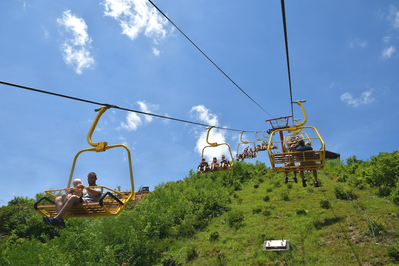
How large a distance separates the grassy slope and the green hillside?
0.05 meters

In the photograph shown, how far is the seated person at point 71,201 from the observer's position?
17.3ft

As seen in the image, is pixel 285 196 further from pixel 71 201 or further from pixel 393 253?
pixel 71 201

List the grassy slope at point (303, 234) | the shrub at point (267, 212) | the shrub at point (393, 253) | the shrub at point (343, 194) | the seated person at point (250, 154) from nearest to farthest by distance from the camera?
the shrub at point (393, 253), the grassy slope at point (303, 234), the shrub at point (343, 194), the shrub at point (267, 212), the seated person at point (250, 154)

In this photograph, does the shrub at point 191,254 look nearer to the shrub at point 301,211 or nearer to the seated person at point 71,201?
the shrub at point 301,211

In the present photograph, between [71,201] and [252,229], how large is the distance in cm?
1627

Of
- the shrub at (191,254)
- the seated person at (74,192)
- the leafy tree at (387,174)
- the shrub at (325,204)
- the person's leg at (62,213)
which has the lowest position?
the shrub at (191,254)

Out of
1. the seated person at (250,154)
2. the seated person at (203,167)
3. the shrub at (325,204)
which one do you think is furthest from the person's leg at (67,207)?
the seated person at (250,154)

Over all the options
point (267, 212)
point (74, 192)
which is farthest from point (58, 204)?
point (267, 212)

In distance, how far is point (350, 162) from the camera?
112 feet

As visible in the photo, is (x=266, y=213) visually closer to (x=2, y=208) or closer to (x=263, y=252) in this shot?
(x=263, y=252)

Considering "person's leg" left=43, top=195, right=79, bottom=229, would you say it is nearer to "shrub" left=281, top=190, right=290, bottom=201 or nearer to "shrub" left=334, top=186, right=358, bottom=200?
"shrub" left=334, top=186, right=358, bottom=200

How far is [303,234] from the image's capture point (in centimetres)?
1644

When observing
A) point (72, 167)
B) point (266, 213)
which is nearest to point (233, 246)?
point (266, 213)

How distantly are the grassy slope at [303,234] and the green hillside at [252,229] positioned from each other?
1.9 inches
